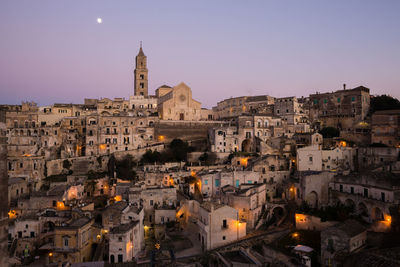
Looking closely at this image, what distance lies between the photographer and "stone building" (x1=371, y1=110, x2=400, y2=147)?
37.3m

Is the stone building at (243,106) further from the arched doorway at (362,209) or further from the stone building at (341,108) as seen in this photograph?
the arched doorway at (362,209)

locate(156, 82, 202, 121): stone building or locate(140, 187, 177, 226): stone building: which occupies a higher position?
locate(156, 82, 202, 121): stone building

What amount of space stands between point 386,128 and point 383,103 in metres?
11.5

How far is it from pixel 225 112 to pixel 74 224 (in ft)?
136

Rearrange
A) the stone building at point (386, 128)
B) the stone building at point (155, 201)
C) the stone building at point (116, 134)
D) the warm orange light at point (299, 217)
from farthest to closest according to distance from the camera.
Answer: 1. the stone building at point (116, 134)
2. the stone building at point (386, 128)
3. the stone building at point (155, 201)
4. the warm orange light at point (299, 217)

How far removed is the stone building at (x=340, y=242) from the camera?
19.4 metres

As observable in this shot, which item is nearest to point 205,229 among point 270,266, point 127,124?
point 270,266

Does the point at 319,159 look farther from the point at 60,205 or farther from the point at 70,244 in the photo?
the point at 60,205

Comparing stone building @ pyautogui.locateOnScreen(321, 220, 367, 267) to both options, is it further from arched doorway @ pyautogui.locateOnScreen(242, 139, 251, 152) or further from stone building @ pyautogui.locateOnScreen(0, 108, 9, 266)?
arched doorway @ pyautogui.locateOnScreen(242, 139, 251, 152)

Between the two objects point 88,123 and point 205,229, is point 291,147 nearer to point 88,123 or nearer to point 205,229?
point 205,229

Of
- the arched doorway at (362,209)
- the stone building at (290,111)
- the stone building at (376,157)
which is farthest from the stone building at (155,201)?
the stone building at (290,111)

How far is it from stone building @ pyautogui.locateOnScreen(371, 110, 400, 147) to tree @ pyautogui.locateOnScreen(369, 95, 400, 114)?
8897 mm

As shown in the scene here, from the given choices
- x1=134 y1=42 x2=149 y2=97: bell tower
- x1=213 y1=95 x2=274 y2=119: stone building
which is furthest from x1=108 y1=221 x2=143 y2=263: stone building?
x1=134 y1=42 x2=149 y2=97: bell tower

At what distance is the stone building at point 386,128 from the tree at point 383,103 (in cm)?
890
